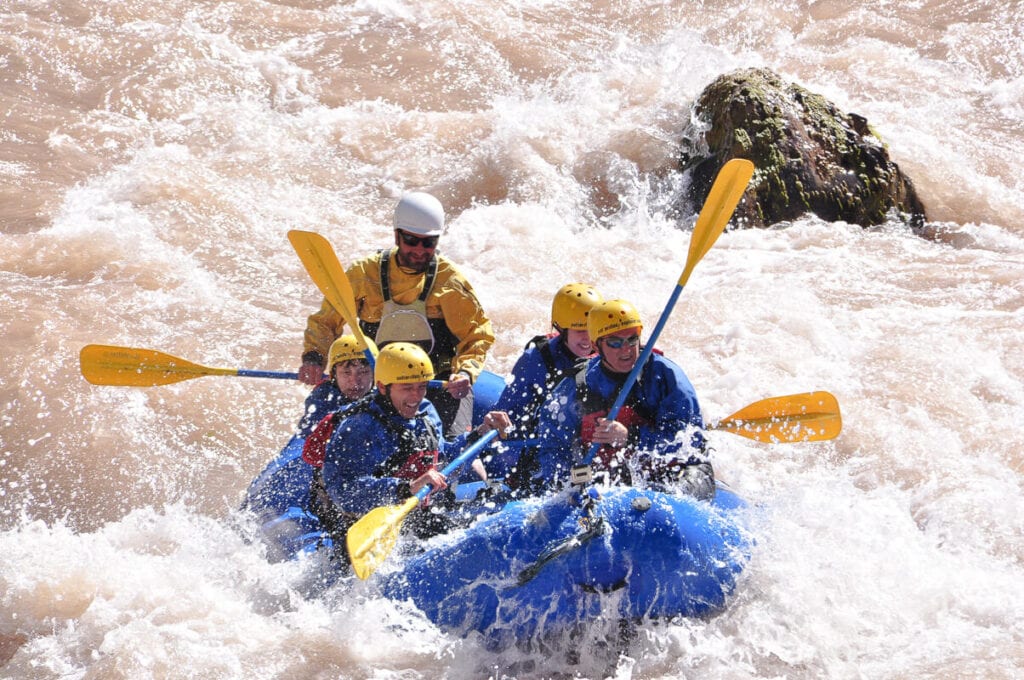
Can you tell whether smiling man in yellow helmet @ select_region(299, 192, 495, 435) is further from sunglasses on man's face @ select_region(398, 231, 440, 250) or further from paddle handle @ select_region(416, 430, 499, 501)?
paddle handle @ select_region(416, 430, 499, 501)

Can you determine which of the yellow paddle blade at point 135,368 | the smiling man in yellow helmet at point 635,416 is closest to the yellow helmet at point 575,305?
the smiling man in yellow helmet at point 635,416

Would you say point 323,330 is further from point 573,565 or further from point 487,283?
point 487,283

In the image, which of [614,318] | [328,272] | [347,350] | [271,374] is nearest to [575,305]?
[614,318]

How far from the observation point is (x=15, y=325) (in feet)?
25.6

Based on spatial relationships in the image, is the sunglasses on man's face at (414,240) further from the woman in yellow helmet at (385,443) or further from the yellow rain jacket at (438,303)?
the woman in yellow helmet at (385,443)

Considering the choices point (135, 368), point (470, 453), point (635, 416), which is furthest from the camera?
point (135, 368)

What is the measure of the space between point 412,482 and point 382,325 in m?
1.36

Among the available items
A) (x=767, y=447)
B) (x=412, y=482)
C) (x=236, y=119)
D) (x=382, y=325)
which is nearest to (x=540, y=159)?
(x=236, y=119)

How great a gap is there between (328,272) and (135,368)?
1.44 metres

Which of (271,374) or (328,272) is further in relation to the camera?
(271,374)

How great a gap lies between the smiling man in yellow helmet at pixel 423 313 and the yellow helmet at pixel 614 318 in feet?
3.82

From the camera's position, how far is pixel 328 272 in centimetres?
550

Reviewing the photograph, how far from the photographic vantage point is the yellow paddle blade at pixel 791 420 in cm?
518

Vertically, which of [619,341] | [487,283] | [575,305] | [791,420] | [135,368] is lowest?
[487,283]
